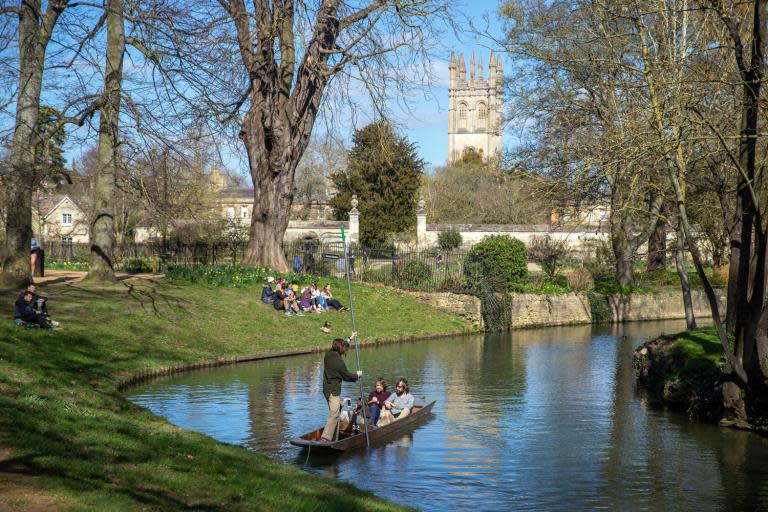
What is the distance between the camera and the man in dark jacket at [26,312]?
18.5 m

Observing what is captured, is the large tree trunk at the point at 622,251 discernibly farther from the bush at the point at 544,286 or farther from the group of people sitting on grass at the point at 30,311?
the group of people sitting on grass at the point at 30,311

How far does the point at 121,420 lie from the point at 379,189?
2001 inches

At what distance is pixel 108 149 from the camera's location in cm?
2583

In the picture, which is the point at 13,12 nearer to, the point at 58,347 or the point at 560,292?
the point at 58,347

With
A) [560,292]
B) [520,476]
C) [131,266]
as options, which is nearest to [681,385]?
[520,476]

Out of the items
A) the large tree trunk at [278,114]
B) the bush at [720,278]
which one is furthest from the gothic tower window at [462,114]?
the large tree trunk at [278,114]

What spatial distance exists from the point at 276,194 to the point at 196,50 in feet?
38.1

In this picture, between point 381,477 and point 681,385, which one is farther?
point 681,385

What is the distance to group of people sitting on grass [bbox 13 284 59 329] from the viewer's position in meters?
18.6

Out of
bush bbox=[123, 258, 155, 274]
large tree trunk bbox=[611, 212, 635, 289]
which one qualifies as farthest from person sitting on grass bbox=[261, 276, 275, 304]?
large tree trunk bbox=[611, 212, 635, 289]

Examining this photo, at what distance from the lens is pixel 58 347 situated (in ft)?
59.8

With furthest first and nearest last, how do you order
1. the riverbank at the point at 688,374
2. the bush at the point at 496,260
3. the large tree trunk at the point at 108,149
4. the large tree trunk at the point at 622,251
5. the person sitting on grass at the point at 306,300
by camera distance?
the bush at the point at 496,260 < the large tree trunk at the point at 622,251 < the person sitting on grass at the point at 306,300 < the large tree trunk at the point at 108,149 < the riverbank at the point at 688,374

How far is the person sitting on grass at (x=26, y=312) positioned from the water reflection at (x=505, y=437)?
2.89m

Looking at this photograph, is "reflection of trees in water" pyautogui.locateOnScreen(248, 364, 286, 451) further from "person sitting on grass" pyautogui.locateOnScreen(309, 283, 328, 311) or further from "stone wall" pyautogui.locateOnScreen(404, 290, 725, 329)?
"stone wall" pyautogui.locateOnScreen(404, 290, 725, 329)
